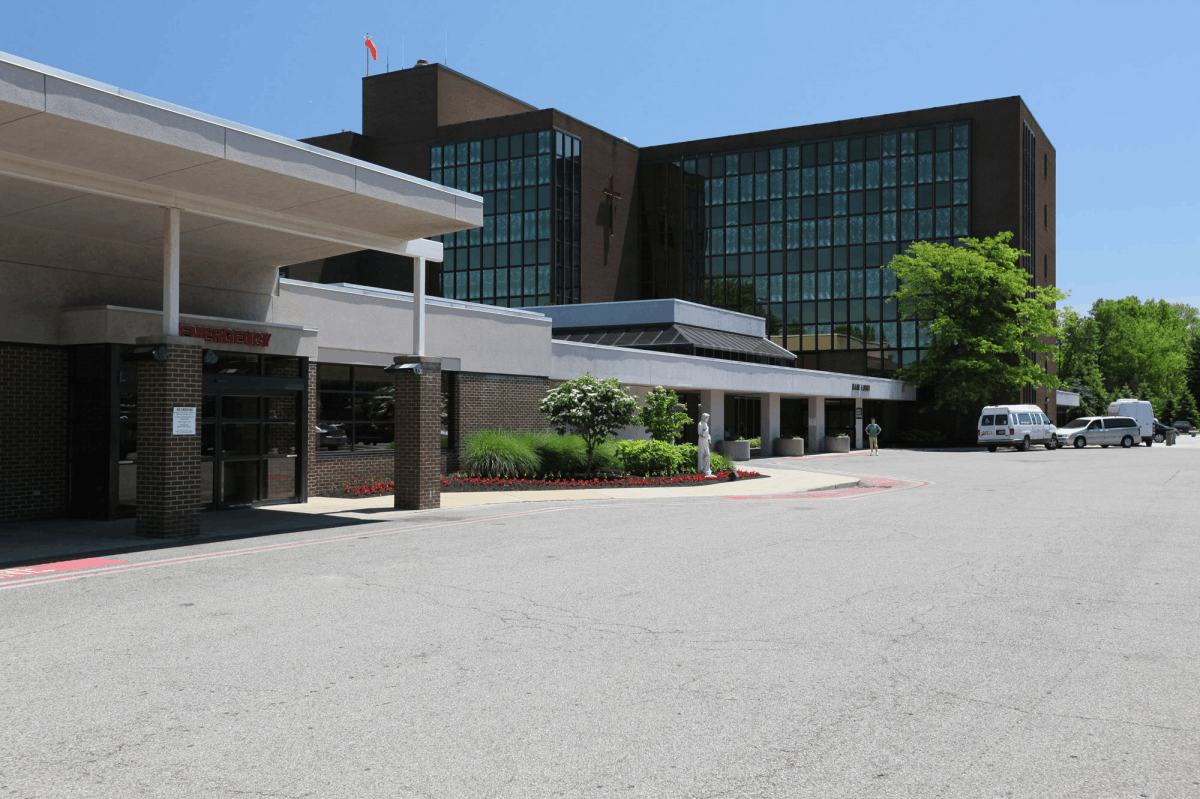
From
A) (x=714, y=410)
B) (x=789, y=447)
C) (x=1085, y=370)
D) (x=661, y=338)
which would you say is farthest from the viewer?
(x=1085, y=370)

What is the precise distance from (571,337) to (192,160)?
30231 mm

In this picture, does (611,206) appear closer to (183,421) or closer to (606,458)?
(606,458)

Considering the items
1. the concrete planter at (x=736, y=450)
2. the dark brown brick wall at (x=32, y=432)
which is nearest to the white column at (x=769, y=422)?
the concrete planter at (x=736, y=450)

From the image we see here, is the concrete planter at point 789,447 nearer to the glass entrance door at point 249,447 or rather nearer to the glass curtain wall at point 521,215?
the glass curtain wall at point 521,215

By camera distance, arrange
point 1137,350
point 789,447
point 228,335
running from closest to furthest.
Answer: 1. point 228,335
2. point 789,447
3. point 1137,350

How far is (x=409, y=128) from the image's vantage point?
66.4 meters

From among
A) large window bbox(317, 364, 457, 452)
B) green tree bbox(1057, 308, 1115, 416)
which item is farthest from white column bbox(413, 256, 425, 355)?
green tree bbox(1057, 308, 1115, 416)

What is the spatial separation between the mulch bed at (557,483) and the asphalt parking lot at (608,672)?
9.54 m

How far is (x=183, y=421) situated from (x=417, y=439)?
488cm

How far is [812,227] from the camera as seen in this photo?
6881 centimetres

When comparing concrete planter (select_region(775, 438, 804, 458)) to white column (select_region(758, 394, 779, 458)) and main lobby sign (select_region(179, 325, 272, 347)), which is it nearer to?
white column (select_region(758, 394, 779, 458))

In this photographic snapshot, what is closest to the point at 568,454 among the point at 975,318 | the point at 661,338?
the point at 661,338

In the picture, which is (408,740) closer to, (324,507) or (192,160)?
(192,160)

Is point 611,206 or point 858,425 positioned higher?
point 611,206
